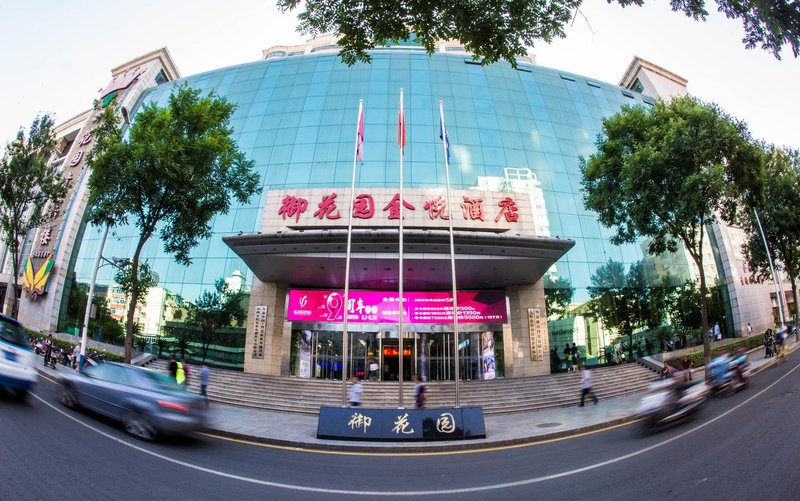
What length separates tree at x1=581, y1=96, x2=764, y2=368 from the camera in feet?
53.7

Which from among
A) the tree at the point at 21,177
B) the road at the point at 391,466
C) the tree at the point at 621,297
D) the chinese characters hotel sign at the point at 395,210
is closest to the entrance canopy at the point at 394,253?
the chinese characters hotel sign at the point at 395,210

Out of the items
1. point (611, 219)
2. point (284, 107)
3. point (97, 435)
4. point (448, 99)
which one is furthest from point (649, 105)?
point (97, 435)

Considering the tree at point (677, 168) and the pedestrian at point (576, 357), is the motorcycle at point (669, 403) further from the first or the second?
the pedestrian at point (576, 357)

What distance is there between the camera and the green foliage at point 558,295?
2512 cm

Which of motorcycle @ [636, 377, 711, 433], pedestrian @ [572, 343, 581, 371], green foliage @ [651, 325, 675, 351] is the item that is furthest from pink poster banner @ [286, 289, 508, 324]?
motorcycle @ [636, 377, 711, 433]

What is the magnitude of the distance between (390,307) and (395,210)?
7.41m

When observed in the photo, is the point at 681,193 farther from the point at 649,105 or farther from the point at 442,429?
the point at 649,105

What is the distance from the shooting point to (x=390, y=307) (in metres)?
23.5

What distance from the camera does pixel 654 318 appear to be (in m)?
26.6

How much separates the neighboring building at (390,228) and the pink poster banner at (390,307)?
0.10m

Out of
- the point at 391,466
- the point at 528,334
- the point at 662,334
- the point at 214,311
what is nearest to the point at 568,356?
the point at 528,334

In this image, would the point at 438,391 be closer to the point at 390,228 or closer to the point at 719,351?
the point at 390,228

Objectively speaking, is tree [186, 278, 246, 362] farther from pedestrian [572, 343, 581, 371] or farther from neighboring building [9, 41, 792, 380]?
pedestrian [572, 343, 581, 371]

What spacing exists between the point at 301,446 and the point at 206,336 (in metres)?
19.8
